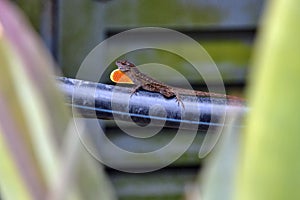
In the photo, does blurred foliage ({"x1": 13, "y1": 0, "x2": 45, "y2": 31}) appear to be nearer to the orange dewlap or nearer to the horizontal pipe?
the orange dewlap

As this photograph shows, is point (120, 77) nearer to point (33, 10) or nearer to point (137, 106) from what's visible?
point (137, 106)

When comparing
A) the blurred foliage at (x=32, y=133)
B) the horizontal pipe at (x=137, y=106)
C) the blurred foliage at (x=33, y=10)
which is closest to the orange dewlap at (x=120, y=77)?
the horizontal pipe at (x=137, y=106)

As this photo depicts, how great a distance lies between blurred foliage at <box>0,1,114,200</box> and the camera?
226 mm

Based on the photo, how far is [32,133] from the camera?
0.76 feet

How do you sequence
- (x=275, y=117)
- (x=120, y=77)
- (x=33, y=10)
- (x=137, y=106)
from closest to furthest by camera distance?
1. (x=275, y=117)
2. (x=137, y=106)
3. (x=120, y=77)
4. (x=33, y=10)

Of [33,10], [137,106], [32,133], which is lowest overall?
[32,133]

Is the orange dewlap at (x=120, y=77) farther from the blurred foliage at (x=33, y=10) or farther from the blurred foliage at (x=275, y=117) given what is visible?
the blurred foliage at (x=33, y=10)

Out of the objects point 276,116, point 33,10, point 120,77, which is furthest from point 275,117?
point 33,10

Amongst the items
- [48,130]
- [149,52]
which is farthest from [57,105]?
[149,52]

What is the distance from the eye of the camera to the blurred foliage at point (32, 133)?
226 millimetres

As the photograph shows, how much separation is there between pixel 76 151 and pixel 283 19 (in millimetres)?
80

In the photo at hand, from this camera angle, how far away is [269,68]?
0.19 m

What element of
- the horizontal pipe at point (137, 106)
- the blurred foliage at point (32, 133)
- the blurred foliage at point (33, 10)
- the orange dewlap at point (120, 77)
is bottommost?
the blurred foliage at point (32, 133)

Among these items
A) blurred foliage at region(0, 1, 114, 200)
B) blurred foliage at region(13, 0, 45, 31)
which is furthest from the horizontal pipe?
blurred foliage at region(13, 0, 45, 31)
